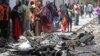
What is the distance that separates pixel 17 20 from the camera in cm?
1652

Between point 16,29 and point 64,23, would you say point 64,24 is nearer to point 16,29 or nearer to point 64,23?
point 64,23

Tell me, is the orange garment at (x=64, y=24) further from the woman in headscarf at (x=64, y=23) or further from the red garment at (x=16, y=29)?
the red garment at (x=16, y=29)

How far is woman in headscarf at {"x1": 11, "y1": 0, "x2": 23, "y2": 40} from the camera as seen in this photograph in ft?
53.5

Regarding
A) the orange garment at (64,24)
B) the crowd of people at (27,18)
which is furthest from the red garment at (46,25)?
the orange garment at (64,24)

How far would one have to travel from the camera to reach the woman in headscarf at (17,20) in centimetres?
1630

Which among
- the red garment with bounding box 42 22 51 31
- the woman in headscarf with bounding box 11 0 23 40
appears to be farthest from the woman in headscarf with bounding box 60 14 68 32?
the woman in headscarf with bounding box 11 0 23 40

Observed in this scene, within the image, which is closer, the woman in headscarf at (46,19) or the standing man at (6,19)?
the standing man at (6,19)

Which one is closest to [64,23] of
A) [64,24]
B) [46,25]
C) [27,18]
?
[64,24]

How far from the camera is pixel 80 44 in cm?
1700

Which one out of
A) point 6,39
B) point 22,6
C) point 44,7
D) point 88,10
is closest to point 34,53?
point 6,39

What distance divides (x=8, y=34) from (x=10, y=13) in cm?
87

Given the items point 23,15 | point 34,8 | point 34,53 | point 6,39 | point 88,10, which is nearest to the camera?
point 34,53

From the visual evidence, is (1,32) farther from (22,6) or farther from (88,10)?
(88,10)

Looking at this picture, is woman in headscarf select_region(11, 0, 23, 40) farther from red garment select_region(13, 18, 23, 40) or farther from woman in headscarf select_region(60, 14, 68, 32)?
woman in headscarf select_region(60, 14, 68, 32)
